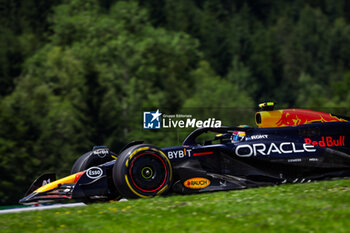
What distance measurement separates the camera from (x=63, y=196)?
376 inches

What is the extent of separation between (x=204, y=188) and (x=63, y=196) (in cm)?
227

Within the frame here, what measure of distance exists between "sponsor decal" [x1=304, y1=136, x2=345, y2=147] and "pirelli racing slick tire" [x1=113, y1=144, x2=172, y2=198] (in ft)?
9.06

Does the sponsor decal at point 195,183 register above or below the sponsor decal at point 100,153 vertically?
below

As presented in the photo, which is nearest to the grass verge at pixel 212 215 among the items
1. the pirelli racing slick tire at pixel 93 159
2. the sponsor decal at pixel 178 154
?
the sponsor decal at pixel 178 154

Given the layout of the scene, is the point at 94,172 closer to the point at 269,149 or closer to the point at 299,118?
the point at 269,149

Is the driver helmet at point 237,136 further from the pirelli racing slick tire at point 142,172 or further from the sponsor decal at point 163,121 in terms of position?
the pirelli racing slick tire at point 142,172

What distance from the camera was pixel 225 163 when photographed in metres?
10.1

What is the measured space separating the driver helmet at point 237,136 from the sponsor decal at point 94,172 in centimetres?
264

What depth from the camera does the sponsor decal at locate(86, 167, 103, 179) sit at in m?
9.55

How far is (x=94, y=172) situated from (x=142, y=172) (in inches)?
30.7

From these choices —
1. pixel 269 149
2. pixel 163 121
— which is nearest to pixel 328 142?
pixel 269 149

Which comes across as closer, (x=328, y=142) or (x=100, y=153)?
(x=328, y=142)

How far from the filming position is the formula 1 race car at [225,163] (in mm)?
9508

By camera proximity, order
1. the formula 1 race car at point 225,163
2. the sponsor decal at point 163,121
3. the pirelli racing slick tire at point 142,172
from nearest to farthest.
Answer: the pirelli racing slick tire at point 142,172 < the formula 1 race car at point 225,163 < the sponsor decal at point 163,121
